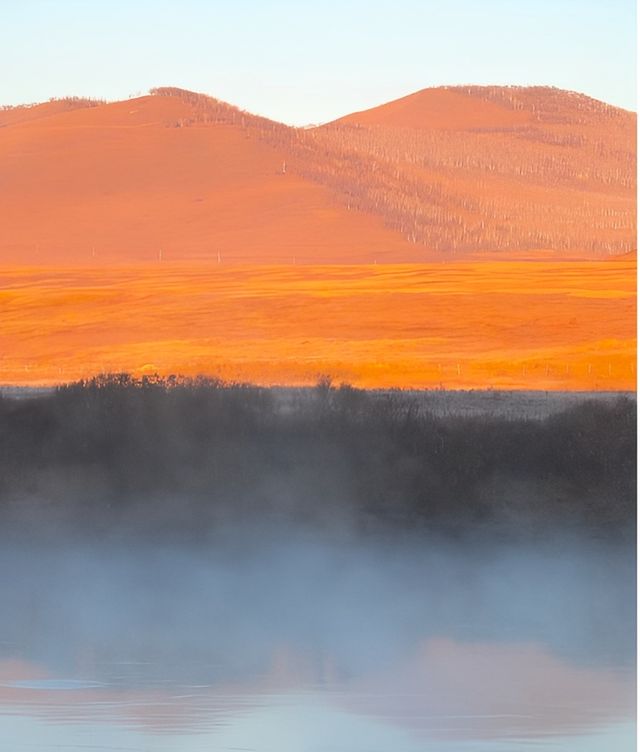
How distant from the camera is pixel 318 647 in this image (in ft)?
43.5

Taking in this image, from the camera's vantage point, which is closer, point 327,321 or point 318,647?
point 318,647

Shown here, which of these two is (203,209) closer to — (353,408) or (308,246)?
(308,246)

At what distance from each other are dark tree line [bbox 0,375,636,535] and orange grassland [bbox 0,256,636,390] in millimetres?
18825

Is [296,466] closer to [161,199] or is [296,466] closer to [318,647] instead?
[318,647]

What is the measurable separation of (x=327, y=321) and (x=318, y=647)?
48809 millimetres

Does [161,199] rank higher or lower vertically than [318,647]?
higher

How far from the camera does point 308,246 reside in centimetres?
7669

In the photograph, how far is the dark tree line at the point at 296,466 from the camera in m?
18.3

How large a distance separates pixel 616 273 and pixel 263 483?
162ft

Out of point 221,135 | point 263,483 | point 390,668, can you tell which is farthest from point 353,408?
point 221,135

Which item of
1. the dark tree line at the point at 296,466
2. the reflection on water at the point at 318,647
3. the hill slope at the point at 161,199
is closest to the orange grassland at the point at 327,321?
the hill slope at the point at 161,199

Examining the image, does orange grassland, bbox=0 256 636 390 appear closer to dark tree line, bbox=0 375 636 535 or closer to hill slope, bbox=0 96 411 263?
hill slope, bbox=0 96 411 263

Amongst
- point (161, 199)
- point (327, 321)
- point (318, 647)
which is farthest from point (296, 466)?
point (161, 199)

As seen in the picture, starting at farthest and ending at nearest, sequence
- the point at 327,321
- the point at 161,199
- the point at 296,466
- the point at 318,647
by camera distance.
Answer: the point at 161,199 < the point at 327,321 < the point at 296,466 < the point at 318,647
